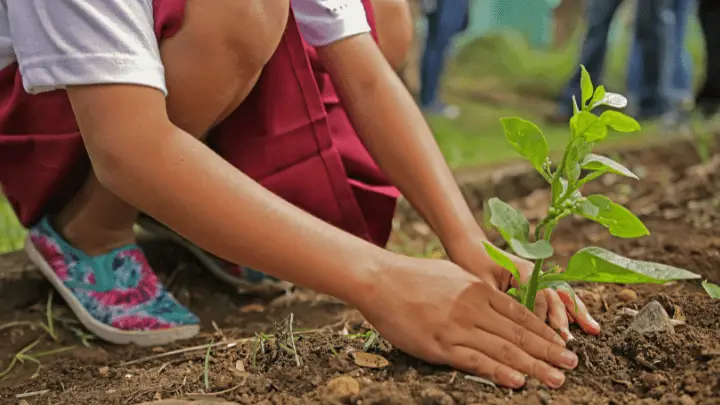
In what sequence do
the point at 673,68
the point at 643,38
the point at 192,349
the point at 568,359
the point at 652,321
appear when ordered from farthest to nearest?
1. the point at 673,68
2. the point at 643,38
3. the point at 192,349
4. the point at 652,321
5. the point at 568,359

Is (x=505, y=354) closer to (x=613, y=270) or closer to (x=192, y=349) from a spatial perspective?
(x=613, y=270)

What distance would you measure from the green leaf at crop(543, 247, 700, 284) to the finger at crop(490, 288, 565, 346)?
0.09 meters

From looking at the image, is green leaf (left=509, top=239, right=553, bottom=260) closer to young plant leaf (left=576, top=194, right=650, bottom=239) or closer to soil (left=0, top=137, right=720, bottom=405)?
young plant leaf (left=576, top=194, right=650, bottom=239)

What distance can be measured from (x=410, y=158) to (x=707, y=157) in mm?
1954

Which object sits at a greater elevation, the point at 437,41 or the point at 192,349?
the point at 192,349

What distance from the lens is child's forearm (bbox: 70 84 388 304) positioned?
1176 millimetres

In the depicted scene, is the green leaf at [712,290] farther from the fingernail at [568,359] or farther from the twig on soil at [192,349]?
the twig on soil at [192,349]

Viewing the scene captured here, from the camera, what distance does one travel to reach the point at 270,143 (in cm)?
168

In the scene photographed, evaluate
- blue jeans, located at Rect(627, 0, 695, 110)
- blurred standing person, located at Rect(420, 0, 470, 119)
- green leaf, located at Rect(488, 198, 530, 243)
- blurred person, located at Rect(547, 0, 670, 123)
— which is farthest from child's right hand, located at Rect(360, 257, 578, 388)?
blue jeans, located at Rect(627, 0, 695, 110)

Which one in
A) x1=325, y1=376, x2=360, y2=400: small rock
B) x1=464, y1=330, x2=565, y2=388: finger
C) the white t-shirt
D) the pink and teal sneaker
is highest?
the white t-shirt

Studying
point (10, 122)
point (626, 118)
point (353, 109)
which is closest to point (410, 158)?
point (353, 109)

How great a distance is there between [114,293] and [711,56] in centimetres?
406

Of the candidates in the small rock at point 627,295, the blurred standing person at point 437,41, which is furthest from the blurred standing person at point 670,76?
the small rock at point 627,295

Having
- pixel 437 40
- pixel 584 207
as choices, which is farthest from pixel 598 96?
pixel 437 40
